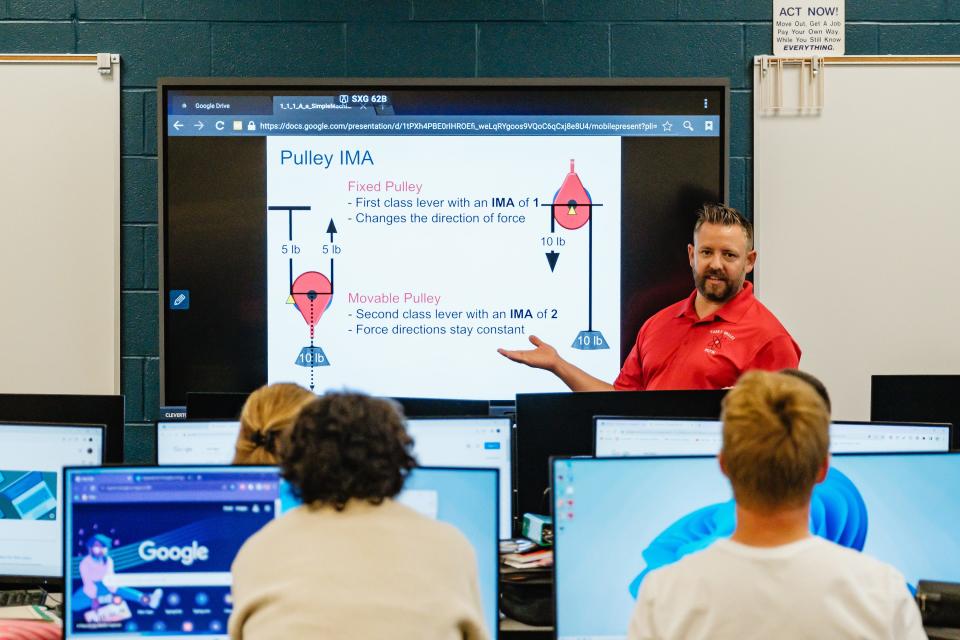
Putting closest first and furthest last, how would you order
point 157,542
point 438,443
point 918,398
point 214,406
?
point 157,542 → point 438,443 → point 214,406 → point 918,398

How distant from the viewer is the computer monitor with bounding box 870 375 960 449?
2426 millimetres

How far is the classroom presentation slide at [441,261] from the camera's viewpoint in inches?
134

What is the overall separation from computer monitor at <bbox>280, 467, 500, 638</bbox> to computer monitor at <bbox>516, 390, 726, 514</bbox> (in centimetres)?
49

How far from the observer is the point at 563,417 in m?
2.12

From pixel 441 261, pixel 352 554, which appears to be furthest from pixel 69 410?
pixel 441 261

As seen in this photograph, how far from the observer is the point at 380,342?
11.3 ft

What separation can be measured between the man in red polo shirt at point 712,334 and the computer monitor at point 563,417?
942 mm

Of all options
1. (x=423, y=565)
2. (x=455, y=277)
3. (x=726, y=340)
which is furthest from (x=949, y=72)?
(x=423, y=565)

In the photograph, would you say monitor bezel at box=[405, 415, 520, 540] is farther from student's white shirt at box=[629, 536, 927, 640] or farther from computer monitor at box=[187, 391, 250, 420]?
student's white shirt at box=[629, 536, 927, 640]

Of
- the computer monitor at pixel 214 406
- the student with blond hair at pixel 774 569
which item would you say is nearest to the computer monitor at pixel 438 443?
the computer monitor at pixel 214 406

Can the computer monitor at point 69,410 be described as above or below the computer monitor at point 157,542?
above

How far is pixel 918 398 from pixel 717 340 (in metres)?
0.80

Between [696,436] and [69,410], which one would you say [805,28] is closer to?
[696,436]

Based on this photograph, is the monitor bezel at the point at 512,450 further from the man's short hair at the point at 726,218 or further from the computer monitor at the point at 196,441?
the man's short hair at the point at 726,218
